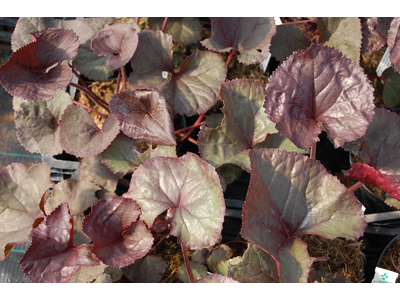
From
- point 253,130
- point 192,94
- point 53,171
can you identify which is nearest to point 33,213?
point 53,171

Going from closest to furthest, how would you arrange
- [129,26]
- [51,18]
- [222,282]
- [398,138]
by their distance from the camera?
[222,282]
[398,138]
[129,26]
[51,18]

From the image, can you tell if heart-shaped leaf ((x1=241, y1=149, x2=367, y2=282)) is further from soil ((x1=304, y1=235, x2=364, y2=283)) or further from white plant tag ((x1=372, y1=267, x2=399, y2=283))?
soil ((x1=304, y1=235, x2=364, y2=283))

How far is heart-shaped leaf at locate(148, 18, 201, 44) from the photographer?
1.31m

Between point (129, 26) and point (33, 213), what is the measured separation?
683 millimetres

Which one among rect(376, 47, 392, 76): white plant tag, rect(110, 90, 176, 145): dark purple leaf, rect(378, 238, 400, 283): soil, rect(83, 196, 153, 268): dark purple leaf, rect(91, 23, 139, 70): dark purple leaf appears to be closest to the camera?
rect(83, 196, 153, 268): dark purple leaf

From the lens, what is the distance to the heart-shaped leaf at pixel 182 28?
4.28ft

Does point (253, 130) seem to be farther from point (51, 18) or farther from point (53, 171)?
point (51, 18)

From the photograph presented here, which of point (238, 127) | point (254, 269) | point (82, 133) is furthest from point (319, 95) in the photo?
point (82, 133)

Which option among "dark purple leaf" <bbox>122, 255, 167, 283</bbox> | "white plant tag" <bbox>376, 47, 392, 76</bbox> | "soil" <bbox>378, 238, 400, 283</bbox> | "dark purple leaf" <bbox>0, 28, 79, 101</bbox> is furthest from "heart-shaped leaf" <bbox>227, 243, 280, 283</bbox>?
"white plant tag" <bbox>376, 47, 392, 76</bbox>

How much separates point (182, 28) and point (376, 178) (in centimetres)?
96

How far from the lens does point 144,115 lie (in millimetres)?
973

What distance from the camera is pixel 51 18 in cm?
119

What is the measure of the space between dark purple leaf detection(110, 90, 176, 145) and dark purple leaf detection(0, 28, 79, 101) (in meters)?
0.17

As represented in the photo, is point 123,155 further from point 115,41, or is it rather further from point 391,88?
point 391,88
